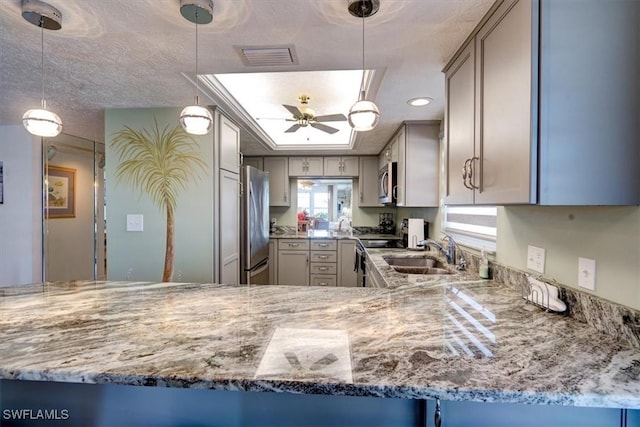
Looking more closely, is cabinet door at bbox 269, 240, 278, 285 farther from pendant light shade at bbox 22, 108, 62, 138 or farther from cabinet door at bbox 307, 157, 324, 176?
pendant light shade at bbox 22, 108, 62, 138

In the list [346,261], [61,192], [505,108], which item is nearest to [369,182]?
[346,261]

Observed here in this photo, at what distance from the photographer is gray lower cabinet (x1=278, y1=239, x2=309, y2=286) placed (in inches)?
168

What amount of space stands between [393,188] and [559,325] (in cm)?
216

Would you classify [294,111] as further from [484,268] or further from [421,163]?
[484,268]

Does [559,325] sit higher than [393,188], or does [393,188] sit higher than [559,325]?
[393,188]

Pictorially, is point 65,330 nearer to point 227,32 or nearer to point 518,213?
point 227,32

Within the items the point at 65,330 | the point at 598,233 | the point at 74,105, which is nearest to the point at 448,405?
the point at 598,233

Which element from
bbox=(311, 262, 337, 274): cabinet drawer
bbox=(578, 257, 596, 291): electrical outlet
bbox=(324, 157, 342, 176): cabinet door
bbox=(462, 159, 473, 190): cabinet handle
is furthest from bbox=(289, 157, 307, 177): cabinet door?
bbox=(578, 257, 596, 291): electrical outlet

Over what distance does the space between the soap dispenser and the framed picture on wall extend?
4.50 m

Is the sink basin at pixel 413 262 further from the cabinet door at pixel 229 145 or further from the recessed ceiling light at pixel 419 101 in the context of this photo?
the cabinet door at pixel 229 145

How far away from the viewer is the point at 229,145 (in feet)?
8.91

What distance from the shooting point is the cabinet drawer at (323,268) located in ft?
13.9

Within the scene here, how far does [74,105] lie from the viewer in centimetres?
242

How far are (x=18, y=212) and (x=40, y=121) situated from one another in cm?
275
